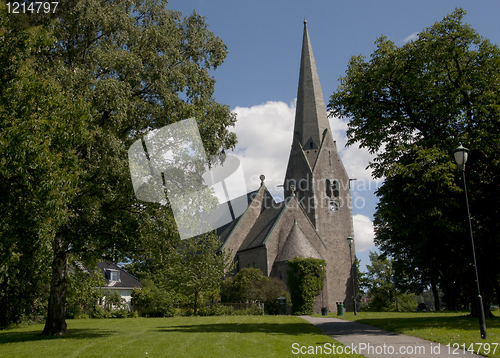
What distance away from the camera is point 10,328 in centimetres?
2203

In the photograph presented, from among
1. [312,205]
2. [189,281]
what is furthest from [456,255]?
[312,205]

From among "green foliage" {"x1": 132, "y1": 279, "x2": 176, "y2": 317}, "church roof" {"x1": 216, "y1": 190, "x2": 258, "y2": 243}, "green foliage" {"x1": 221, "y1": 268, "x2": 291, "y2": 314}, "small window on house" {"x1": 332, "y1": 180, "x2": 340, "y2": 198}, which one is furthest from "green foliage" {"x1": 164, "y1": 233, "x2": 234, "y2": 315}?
"small window on house" {"x1": 332, "y1": 180, "x2": 340, "y2": 198}

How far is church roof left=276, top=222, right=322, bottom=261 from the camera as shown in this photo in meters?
37.5

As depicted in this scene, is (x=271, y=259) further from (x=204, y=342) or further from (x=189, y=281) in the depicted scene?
(x=204, y=342)

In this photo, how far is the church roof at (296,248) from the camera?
1475 inches

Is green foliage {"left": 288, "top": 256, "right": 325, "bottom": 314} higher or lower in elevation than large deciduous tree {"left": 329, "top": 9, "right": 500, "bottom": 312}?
lower

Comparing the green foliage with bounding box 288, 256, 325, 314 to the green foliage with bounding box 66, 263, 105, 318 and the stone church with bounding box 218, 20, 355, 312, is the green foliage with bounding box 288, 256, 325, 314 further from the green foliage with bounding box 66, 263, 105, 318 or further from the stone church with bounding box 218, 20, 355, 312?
the green foliage with bounding box 66, 263, 105, 318

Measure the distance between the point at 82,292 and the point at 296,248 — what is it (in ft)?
63.0

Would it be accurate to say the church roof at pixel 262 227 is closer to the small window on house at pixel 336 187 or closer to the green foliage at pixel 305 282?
the green foliage at pixel 305 282

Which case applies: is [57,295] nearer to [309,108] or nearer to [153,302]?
[153,302]

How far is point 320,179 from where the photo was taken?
4828cm

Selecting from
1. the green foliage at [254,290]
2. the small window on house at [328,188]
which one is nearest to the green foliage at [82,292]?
the green foliage at [254,290]

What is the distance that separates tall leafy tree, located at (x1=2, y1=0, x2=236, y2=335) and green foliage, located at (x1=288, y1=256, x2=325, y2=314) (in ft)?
71.2

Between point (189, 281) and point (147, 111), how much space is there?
18.6m
